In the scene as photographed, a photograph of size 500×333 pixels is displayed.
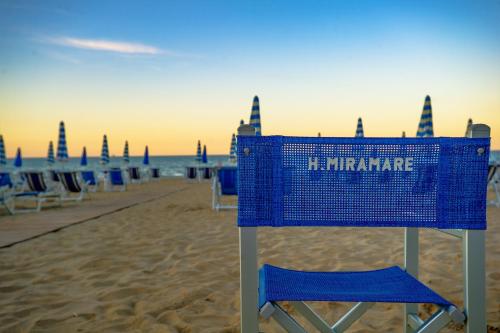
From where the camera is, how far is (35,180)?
838 cm

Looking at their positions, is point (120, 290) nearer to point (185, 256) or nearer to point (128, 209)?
point (185, 256)

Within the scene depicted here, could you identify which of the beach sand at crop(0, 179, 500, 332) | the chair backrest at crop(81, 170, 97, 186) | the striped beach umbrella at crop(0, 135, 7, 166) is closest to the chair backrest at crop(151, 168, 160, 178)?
the chair backrest at crop(81, 170, 97, 186)

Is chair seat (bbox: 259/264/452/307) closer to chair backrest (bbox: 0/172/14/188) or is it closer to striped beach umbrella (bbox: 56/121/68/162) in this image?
chair backrest (bbox: 0/172/14/188)

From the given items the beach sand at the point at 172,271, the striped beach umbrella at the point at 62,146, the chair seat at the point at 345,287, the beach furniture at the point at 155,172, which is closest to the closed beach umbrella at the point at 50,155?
the striped beach umbrella at the point at 62,146

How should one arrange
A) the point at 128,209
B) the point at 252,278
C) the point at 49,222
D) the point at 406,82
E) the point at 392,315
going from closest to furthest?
the point at 252,278
the point at 392,315
the point at 49,222
the point at 128,209
the point at 406,82

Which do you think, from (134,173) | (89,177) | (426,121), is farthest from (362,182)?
(134,173)

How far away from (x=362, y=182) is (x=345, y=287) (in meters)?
0.47

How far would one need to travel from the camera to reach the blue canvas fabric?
1110 millimetres

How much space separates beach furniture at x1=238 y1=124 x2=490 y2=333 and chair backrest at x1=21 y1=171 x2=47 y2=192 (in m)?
8.58

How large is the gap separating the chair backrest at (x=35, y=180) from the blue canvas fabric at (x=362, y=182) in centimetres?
858

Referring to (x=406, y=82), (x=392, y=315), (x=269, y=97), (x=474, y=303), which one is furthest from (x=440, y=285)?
(x=269, y=97)

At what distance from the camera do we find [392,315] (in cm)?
222

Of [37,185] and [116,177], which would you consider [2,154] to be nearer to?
[116,177]

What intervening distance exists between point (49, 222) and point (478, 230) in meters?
6.52
